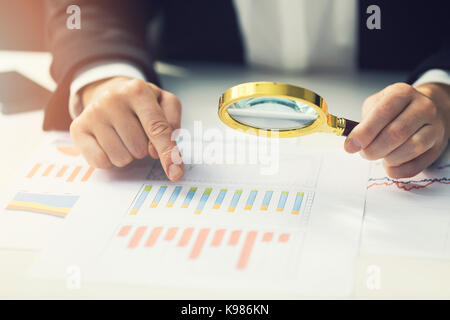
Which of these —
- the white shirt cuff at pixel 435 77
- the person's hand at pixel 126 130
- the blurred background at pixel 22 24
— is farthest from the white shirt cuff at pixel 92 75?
the blurred background at pixel 22 24

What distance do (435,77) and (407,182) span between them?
0.90 ft

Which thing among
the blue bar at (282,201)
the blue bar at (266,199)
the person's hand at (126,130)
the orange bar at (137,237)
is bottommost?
the orange bar at (137,237)

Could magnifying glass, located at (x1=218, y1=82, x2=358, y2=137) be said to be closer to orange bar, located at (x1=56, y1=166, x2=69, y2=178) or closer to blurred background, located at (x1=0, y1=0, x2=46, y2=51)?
orange bar, located at (x1=56, y1=166, x2=69, y2=178)

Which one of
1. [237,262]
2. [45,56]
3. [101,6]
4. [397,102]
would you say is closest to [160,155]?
[237,262]

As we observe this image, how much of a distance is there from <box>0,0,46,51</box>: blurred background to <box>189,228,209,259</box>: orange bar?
145 centimetres

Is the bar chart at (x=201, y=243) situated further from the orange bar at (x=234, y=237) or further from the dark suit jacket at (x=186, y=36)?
the dark suit jacket at (x=186, y=36)

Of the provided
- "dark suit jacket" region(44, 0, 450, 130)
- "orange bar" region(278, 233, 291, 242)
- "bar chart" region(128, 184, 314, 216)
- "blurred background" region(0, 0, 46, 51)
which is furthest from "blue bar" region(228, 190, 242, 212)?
"blurred background" region(0, 0, 46, 51)

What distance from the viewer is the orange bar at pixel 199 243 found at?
77 cm

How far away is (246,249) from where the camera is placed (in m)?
0.77

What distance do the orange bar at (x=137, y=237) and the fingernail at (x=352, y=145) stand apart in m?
0.35

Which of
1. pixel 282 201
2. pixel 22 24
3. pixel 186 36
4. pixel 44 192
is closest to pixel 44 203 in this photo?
pixel 44 192

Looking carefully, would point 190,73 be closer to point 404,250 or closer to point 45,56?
point 45,56

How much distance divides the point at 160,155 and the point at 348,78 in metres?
0.59

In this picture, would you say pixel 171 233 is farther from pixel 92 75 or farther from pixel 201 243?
pixel 92 75
